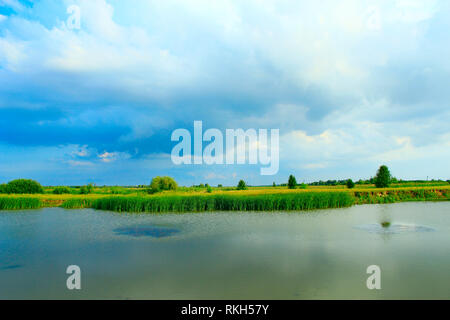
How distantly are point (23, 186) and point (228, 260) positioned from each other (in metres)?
32.6

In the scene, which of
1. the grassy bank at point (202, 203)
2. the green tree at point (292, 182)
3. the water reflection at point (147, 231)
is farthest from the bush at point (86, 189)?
the green tree at point (292, 182)

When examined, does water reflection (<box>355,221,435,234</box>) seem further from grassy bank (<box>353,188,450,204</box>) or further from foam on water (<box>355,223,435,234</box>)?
grassy bank (<box>353,188,450,204</box>)

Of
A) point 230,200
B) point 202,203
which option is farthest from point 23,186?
point 230,200

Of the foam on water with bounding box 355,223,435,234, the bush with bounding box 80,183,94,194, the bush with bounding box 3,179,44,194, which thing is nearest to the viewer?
the foam on water with bounding box 355,223,435,234

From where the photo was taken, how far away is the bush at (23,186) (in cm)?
3045

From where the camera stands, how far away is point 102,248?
30.8ft

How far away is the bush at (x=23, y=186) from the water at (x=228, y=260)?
21182mm

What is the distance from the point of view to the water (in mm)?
5852

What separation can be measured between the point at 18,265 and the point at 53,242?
280cm

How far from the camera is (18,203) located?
22484mm

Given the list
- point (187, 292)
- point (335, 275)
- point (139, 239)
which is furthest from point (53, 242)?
point (335, 275)

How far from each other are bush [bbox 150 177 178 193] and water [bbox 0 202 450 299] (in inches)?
676

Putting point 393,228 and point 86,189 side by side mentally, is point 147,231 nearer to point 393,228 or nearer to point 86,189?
point 393,228

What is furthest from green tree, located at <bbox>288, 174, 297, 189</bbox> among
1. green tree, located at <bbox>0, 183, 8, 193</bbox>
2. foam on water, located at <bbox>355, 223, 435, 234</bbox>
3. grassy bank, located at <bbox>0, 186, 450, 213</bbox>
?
green tree, located at <bbox>0, 183, 8, 193</bbox>
